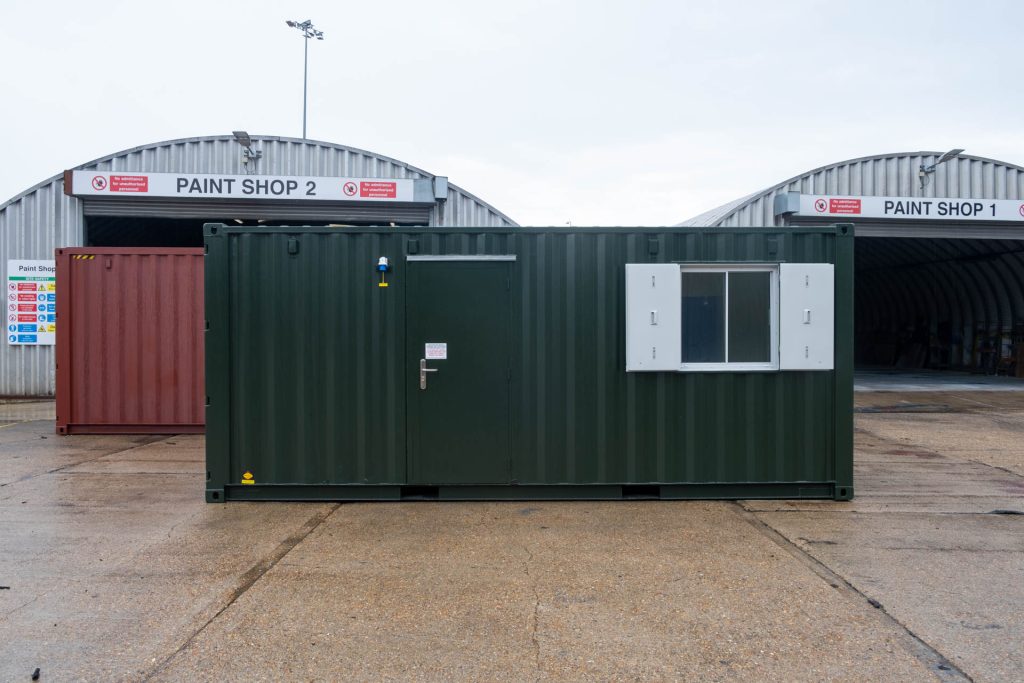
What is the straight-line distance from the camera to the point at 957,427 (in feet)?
42.3

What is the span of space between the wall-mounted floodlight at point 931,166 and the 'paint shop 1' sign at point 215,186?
44.5ft

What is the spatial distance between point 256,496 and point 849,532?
17.3ft

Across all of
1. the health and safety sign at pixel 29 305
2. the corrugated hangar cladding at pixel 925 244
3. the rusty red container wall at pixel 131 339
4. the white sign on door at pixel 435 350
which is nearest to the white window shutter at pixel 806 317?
the white sign on door at pixel 435 350

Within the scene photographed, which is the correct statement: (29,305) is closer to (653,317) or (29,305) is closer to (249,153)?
(249,153)

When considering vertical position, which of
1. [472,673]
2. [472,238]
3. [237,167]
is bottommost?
[472,673]

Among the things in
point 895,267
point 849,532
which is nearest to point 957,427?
point 849,532

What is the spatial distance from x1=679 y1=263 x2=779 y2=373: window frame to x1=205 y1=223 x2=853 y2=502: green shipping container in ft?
0.06

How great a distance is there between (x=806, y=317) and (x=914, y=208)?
14.3 metres

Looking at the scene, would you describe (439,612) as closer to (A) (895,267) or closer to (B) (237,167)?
(B) (237,167)

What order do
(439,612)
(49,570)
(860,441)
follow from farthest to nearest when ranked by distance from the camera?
1. (860,441)
2. (49,570)
3. (439,612)

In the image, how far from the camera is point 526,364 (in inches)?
284

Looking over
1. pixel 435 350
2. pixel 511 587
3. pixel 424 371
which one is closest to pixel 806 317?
pixel 435 350

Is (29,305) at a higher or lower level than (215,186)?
lower

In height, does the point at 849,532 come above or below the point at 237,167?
below
